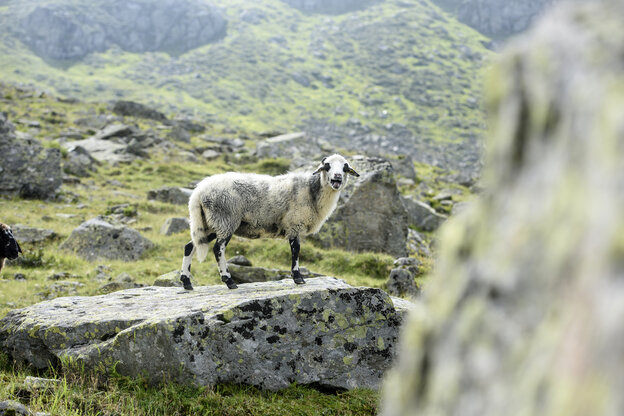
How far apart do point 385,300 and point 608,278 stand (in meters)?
7.76

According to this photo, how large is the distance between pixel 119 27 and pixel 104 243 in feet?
572

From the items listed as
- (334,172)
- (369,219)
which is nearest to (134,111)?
(369,219)

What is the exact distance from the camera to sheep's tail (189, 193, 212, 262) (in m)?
10.4

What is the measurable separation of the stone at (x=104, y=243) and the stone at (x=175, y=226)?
233 centimetres

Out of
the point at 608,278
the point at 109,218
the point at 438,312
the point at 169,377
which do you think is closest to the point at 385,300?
the point at 169,377

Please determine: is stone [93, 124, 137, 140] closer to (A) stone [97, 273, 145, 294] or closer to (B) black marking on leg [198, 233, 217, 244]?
(A) stone [97, 273, 145, 294]

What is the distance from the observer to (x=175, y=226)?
1950cm

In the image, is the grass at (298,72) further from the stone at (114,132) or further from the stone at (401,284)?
the stone at (401,284)

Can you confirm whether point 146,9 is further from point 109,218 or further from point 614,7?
point 614,7

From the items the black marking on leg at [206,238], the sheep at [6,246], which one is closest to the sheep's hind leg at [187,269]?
the black marking on leg at [206,238]

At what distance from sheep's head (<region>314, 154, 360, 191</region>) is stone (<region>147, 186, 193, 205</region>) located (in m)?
16.5

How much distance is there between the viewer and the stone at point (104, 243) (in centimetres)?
1630

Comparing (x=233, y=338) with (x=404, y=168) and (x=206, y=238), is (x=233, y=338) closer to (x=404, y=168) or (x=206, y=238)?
(x=206, y=238)

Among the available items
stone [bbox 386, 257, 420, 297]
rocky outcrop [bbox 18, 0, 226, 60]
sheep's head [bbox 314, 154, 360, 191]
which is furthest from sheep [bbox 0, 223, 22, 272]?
rocky outcrop [bbox 18, 0, 226, 60]
